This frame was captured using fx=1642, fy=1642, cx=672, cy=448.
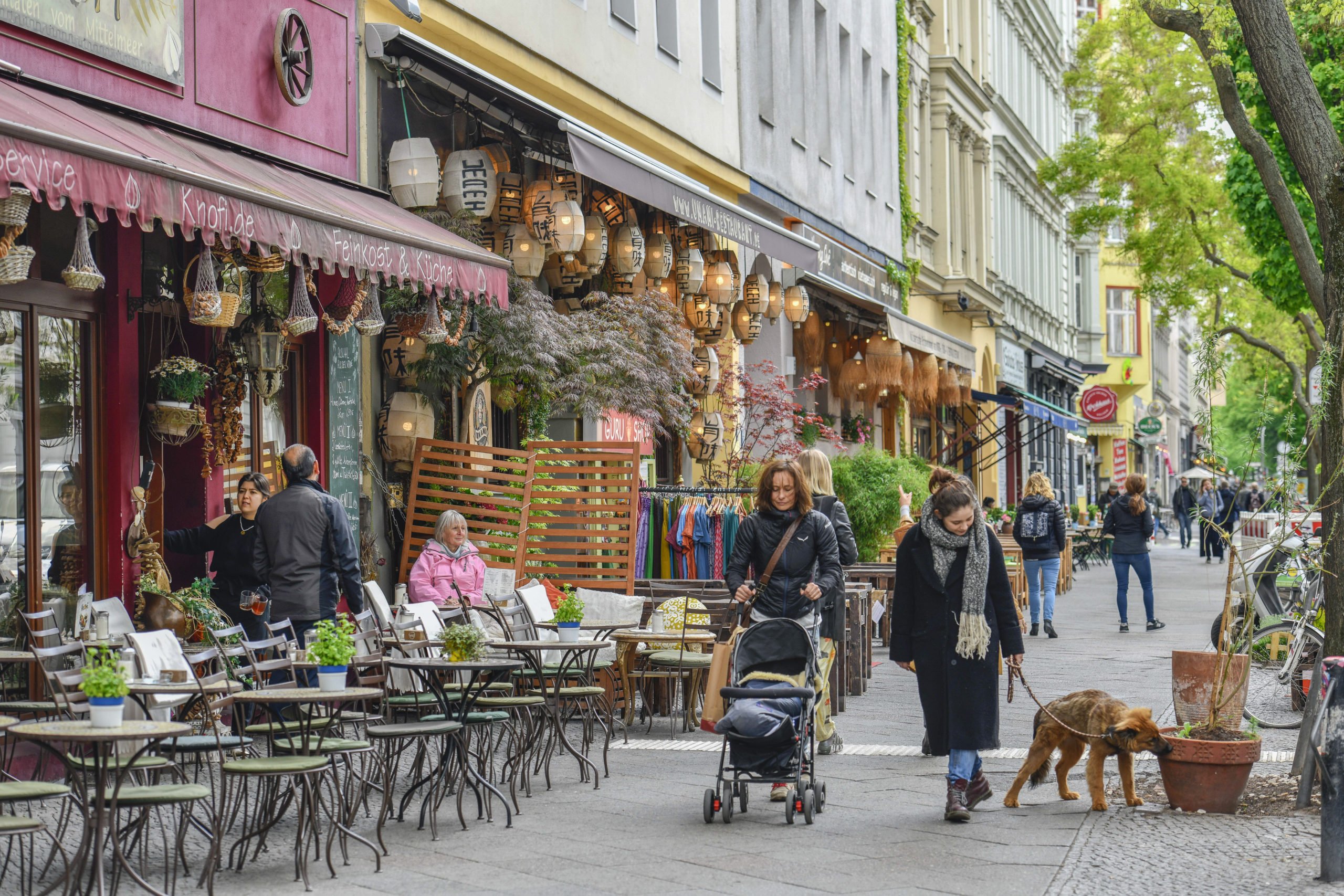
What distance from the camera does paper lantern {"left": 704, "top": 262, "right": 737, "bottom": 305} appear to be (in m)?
18.1

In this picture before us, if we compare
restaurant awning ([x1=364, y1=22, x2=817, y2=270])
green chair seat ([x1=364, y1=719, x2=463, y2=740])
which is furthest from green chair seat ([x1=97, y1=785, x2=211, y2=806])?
restaurant awning ([x1=364, y1=22, x2=817, y2=270])

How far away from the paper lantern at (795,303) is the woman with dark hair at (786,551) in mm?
11746

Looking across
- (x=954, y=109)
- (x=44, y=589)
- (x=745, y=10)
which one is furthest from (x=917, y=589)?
(x=954, y=109)

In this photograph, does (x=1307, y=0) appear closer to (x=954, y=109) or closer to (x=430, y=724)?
(x=430, y=724)

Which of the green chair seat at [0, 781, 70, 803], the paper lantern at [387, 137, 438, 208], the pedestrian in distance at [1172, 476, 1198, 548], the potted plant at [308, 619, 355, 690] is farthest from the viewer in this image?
the pedestrian in distance at [1172, 476, 1198, 548]

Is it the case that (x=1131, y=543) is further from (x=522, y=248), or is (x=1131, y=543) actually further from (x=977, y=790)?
(x=977, y=790)

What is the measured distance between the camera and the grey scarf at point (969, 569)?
26.5 ft

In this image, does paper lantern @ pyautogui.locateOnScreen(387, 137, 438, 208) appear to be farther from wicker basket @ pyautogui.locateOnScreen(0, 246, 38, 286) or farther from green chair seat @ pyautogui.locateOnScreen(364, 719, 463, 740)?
green chair seat @ pyautogui.locateOnScreen(364, 719, 463, 740)

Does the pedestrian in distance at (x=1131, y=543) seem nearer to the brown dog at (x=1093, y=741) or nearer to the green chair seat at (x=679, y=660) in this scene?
the green chair seat at (x=679, y=660)

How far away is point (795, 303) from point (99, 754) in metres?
15.5

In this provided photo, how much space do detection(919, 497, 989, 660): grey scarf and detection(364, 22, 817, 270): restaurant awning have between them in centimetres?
512

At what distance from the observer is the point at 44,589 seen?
942 cm

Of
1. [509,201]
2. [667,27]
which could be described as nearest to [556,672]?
[509,201]

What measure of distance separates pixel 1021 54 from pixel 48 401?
40500mm
